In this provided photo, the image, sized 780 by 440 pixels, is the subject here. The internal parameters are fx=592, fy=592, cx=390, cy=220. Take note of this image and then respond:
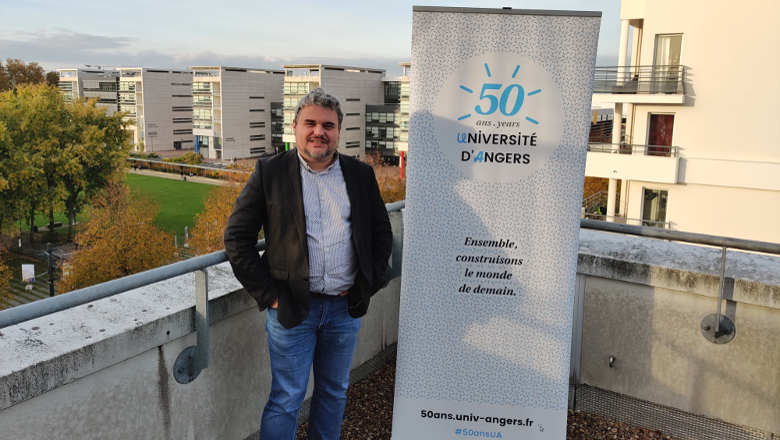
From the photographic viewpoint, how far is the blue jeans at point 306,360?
2.56 m

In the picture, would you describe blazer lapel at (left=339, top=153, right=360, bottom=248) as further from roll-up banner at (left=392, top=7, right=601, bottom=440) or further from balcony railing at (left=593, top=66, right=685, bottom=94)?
balcony railing at (left=593, top=66, right=685, bottom=94)

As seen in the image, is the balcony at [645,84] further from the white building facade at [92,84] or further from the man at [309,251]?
the white building facade at [92,84]

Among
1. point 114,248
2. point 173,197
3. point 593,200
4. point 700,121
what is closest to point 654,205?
point 700,121

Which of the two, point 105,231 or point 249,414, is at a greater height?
point 249,414

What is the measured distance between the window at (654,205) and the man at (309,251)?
18.5m

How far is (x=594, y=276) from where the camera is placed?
3609 millimetres

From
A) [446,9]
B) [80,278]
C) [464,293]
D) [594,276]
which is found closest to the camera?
[446,9]

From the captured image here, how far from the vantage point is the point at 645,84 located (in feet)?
61.2

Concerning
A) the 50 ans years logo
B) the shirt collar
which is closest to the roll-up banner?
the 50 ans years logo

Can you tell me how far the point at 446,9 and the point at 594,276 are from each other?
6.03 ft

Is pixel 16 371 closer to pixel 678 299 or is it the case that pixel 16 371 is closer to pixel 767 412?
pixel 678 299

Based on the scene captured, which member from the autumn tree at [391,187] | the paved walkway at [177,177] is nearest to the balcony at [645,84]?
the autumn tree at [391,187]

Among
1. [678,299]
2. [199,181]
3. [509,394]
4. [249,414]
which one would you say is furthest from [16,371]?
[199,181]

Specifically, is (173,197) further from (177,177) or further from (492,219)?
(492,219)
